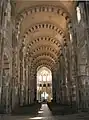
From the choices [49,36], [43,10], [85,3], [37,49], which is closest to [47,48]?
[37,49]

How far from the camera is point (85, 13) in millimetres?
15680

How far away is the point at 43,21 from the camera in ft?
85.3

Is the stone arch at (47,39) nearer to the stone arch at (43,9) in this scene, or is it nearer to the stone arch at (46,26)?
the stone arch at (46,26)

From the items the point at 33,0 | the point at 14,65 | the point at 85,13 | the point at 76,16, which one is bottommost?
the point at 14,65

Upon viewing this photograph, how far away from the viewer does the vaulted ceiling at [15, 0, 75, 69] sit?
2120 centimetres

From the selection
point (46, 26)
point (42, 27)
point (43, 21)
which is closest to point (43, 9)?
point (43, 21)

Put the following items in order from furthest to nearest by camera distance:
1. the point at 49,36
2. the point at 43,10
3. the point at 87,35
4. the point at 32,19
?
the point at 49,36, the point at 32,19, the point at 43,10, the point at 87,35

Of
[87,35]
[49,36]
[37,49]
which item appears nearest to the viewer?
[87,35]

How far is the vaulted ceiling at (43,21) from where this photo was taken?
2120 centimetres

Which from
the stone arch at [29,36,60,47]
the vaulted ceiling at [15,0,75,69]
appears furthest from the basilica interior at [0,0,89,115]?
the stone arch at [29,36,60,47]

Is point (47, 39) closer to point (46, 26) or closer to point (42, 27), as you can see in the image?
point (42, 27)

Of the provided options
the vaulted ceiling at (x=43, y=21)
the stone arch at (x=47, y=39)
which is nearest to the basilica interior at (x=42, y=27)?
the vaulted ceiling at (x=43, y=21)

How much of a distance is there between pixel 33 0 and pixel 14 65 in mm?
7099

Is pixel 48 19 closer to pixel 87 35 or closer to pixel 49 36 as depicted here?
pixel 49 36
